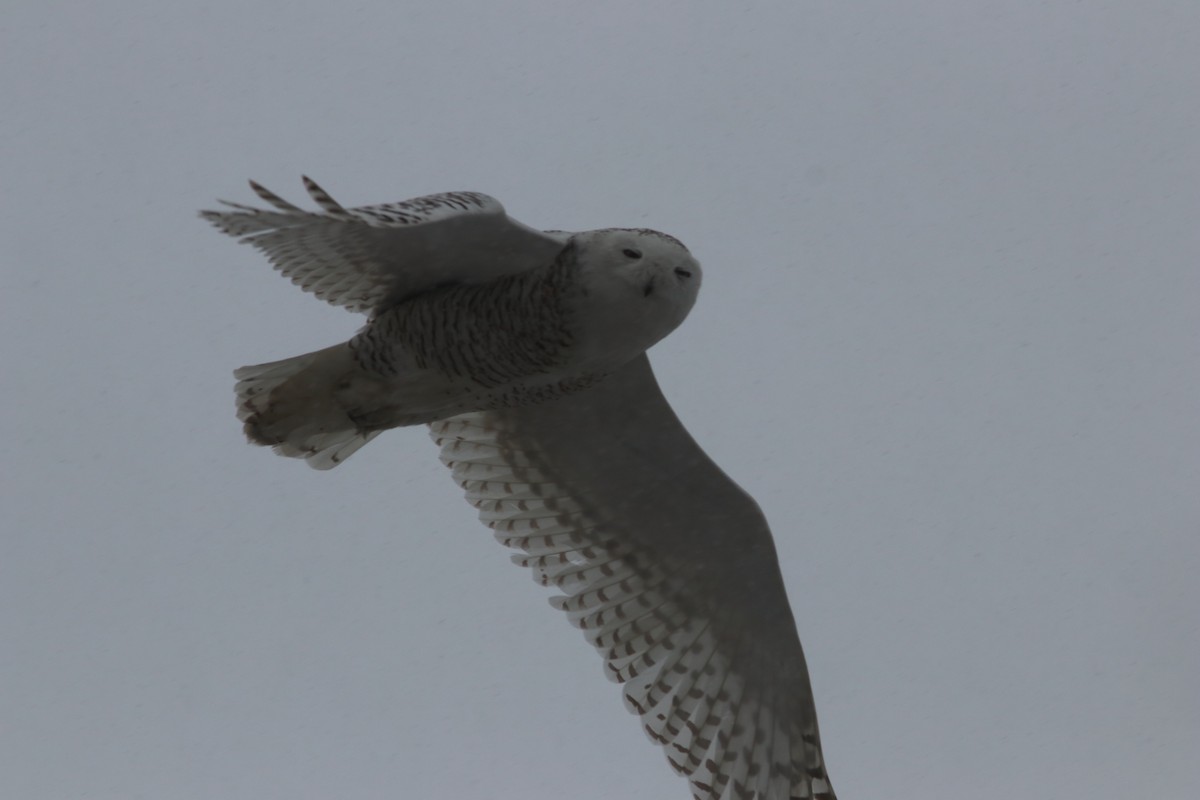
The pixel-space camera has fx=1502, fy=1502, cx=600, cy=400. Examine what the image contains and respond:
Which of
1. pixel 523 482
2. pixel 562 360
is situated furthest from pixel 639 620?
pixel 562 360

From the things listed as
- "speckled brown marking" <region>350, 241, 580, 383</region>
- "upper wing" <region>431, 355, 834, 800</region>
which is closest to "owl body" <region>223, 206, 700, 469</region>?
"speckled brown marking" <region>350, 241, 580, 383</region>

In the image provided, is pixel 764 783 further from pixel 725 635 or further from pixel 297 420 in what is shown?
pixel 297 420

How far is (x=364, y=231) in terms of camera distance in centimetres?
611

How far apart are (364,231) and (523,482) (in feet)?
6.07

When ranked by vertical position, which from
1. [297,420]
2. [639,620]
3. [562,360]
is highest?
[562,360]

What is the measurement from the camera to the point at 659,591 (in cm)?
749

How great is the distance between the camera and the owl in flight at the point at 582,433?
20.1ft

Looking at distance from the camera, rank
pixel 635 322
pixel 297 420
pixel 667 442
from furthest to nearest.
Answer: pixel 667 442 < pixel 297 420 < pixel 635 322

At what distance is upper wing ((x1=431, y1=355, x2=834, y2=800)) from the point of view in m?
7.34

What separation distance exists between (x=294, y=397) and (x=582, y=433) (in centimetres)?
146

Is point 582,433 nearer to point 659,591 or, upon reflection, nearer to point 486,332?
point 659,591

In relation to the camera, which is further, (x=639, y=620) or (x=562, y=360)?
(x=639, y=620)

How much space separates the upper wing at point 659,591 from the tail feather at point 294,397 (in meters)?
0.92

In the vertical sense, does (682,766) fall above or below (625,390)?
below
